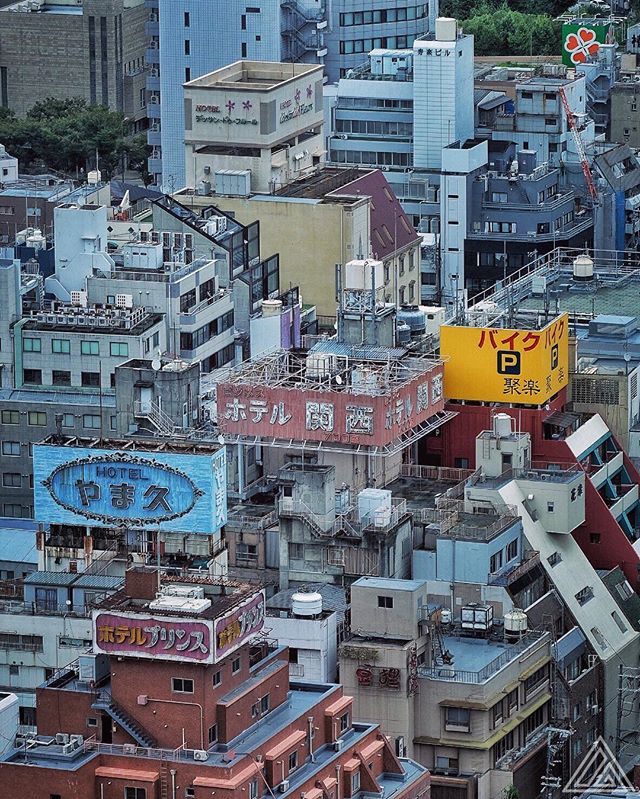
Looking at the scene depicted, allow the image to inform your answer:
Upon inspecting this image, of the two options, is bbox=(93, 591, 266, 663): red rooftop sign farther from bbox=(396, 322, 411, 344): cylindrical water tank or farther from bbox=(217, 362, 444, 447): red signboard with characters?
bbox=(396, 322, 411, 344): cylindrical water tank

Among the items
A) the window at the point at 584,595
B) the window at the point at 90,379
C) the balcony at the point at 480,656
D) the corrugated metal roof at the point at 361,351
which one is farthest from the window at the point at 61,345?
the balcony at the point at 480,656

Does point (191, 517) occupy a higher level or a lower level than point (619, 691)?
higher

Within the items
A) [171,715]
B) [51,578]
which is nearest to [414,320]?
[51,578]

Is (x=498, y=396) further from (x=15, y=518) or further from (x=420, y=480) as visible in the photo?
(x=15, y=518)

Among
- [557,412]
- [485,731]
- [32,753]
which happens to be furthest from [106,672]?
[557,412]

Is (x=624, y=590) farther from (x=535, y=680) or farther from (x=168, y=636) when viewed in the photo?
(x=168, y=636)

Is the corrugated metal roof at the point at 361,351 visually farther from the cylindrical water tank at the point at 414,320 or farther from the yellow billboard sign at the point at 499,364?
the cylindrical water tank at the point at 414,320
